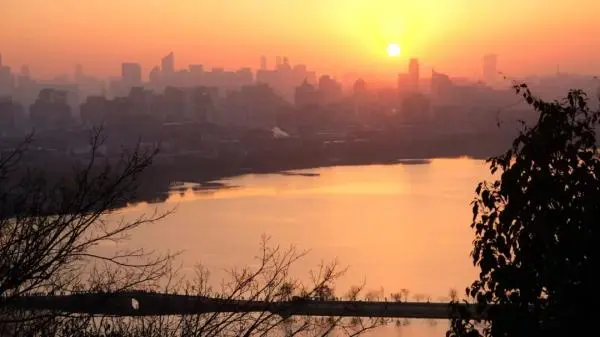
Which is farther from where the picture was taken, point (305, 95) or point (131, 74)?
point (131, 74)

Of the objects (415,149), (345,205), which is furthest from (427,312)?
(415,149)

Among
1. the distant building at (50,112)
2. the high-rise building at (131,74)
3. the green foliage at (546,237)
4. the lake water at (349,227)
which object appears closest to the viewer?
the green foliage at (546,237)

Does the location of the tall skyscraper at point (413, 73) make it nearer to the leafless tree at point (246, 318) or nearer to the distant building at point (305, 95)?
the distant building at point (305, 95)

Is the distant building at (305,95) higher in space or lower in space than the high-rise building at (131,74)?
lower

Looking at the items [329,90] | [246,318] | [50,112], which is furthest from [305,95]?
[246,318]

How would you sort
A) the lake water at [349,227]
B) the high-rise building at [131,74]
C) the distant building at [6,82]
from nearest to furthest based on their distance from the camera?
the lake water at [349,227]
the distant building at [6,82]
the high-rise building at [131,74]

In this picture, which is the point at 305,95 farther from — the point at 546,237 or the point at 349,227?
the point at 546,237

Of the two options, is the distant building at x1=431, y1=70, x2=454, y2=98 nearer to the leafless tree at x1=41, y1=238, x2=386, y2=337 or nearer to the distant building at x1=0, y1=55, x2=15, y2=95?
the distant building at x1=0, y1=55, x2=15, y2=95

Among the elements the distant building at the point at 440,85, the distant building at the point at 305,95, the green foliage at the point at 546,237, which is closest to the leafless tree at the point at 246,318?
the green foliage at the point at 546,237
